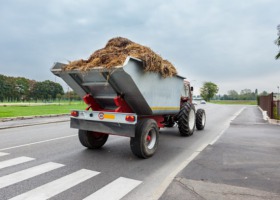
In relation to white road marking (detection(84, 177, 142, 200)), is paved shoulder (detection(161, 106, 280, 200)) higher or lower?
higher

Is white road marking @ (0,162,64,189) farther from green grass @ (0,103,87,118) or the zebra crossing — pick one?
green grass @ (0,103,87,118)

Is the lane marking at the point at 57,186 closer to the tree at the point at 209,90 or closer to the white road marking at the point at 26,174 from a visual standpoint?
the white road marking at the point at 26,174

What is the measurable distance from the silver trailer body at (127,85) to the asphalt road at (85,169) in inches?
53.5

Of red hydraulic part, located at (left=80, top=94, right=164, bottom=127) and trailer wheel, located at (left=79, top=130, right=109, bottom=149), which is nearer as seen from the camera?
red hydraulic part, located at (left=80, top=94, right=164, bottom=127)

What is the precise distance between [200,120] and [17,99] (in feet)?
317

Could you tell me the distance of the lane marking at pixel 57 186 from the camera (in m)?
3.53

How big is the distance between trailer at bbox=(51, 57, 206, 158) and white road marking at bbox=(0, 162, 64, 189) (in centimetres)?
135

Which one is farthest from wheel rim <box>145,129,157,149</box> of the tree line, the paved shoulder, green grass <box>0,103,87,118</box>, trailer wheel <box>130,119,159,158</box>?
the tree line

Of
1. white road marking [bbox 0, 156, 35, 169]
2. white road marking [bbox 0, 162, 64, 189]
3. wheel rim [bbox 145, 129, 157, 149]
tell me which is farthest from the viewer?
wheel rim [bbox 145, 129, 157, 149]

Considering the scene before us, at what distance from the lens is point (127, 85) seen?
17.4 ft

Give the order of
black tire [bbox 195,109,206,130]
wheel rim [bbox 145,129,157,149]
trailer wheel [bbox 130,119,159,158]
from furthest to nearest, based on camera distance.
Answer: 1. black tire [bbox 195,109,206,130]
2. wheel rim [bbox 145,129,157,149]
3. trailer wheel [bbox 130,119,159,158]

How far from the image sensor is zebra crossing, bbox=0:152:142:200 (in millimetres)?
3561

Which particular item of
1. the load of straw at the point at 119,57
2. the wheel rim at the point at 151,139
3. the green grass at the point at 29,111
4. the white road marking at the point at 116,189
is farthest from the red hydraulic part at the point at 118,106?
the green grass at the point at 29,111

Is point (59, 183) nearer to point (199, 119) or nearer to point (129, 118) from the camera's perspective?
point (129, 118)
